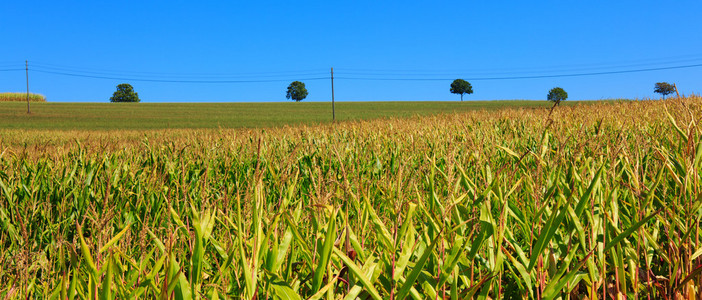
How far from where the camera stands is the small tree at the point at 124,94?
315ft

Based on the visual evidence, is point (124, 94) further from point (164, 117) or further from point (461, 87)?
point (461, 87)

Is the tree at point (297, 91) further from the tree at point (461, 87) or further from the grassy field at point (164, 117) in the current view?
the grassy field at point (164, 117)

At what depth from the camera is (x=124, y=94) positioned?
96.1 meters

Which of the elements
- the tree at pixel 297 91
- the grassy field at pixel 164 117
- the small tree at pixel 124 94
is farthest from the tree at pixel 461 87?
the small tree at pixel 124 94

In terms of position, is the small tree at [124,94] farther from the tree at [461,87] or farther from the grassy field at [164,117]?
the tree at [461,87]

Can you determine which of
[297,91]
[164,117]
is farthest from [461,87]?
[164,117]

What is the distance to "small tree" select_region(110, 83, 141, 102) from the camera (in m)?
96.1

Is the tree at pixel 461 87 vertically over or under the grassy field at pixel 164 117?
over

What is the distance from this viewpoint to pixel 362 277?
101 cm

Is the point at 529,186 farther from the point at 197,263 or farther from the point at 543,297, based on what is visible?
the point at 197,263

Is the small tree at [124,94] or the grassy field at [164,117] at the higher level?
the small tree at [124,94]

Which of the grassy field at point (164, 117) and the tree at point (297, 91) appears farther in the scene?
the tree at point (297, 91)

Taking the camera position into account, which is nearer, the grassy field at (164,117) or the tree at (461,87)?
the grassy field at (164,117)

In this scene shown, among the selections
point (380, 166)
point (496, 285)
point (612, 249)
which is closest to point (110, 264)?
point (496, 285)
